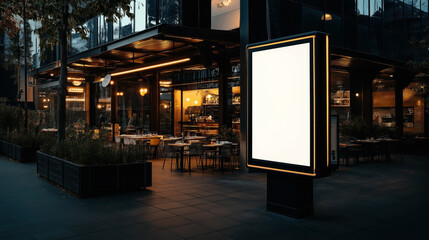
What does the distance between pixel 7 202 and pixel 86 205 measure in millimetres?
1554

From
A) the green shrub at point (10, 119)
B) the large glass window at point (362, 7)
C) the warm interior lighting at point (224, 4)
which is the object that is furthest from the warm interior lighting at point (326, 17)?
the green shrub at point (10, 119)

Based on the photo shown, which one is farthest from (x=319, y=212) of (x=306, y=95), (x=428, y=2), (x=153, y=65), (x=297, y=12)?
(x=428, y=2)

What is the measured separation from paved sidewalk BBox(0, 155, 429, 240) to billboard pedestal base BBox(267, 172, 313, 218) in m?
0.16

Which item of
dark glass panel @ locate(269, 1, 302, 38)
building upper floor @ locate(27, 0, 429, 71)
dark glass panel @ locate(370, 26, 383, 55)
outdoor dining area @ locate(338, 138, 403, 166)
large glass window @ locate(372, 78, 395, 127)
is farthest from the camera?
large glass window @ locate(372, 78, 395, 127)

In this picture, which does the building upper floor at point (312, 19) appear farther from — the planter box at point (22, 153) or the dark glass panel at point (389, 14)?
the planter box at point (22, 153)

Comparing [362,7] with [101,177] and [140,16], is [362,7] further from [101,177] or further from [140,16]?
[101,177]

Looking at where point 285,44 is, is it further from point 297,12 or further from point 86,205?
point 297,12

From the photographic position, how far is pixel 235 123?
16.4m

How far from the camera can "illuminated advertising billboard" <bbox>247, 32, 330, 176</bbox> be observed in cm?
519

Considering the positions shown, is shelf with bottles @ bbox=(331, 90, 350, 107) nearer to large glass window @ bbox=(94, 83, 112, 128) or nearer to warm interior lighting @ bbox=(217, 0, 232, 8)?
warm interior lighting @ bbox=(217, 0, 232, 8)

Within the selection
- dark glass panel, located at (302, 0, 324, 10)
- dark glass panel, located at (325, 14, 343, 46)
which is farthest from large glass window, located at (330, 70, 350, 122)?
dark glass panel, located at (302, 0, 324, 10)

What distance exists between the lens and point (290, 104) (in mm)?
5598

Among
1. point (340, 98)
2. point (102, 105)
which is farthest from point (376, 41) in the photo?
point (102, 105)

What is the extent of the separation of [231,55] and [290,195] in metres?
8.13
